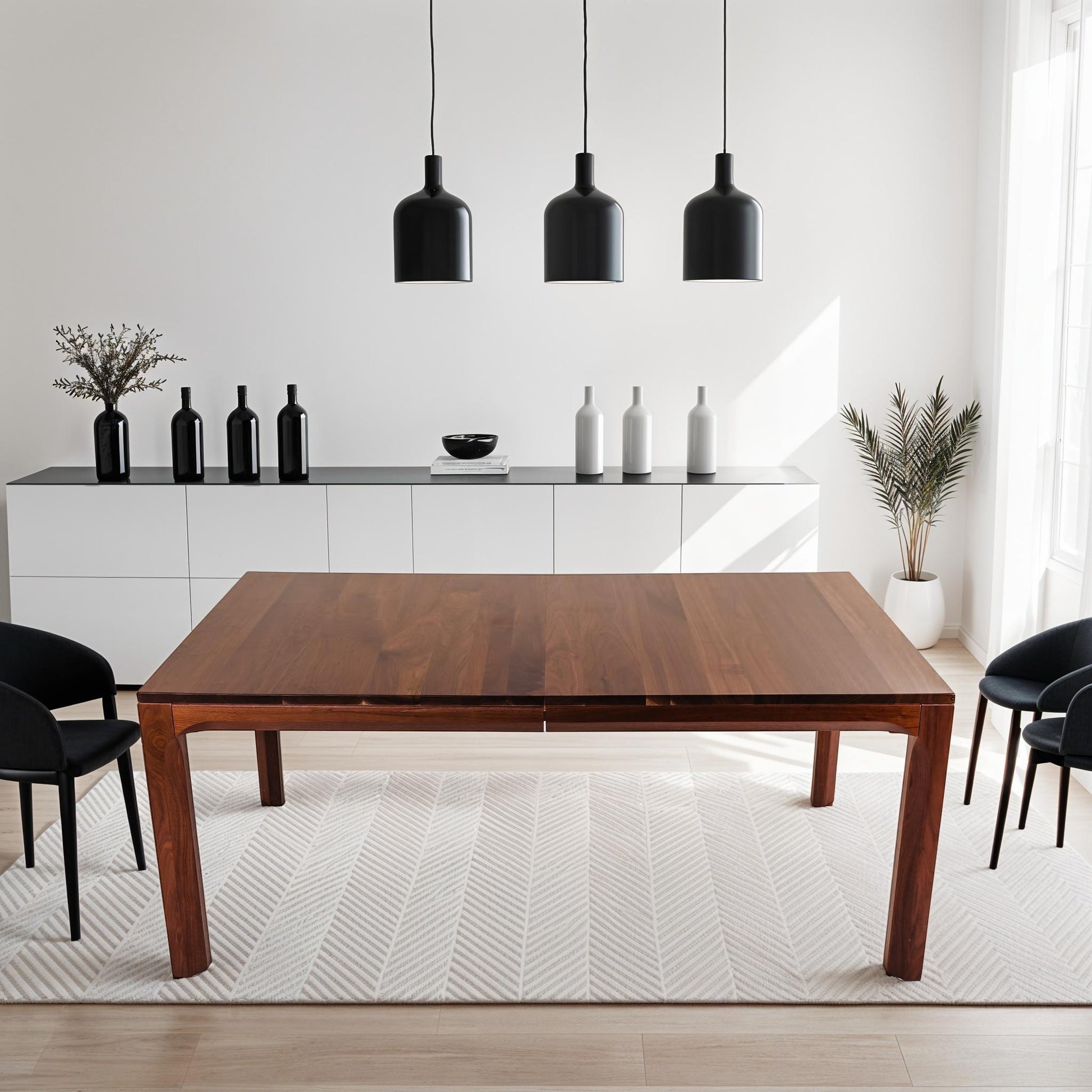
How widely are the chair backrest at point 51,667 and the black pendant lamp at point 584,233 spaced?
1.72 metres

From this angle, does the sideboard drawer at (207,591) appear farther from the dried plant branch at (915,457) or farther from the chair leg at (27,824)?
the dried plant branch at (915,457)

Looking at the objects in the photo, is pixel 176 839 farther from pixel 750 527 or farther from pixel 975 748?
pixel 750 527

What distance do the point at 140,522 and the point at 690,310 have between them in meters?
2.61

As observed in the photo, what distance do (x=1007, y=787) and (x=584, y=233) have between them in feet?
6.53

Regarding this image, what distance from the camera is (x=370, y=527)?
4992mm

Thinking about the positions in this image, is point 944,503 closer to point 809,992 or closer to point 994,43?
point 994,43

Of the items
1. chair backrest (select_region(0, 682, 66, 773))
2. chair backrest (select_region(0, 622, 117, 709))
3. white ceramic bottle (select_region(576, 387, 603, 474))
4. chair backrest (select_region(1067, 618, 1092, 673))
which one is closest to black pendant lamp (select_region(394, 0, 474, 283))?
chair backrest (select_region(0, 682, 66, 773))

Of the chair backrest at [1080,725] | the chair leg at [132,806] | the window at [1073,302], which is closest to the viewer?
the chair backrest at [1080,725]

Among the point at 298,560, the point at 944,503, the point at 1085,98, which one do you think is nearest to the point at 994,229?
the point at 1085,98

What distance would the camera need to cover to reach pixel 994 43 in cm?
501

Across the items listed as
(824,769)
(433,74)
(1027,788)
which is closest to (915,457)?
(824,769)

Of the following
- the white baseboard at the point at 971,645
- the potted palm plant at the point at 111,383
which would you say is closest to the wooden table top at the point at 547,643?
the potted palm plant at the point at 111,383

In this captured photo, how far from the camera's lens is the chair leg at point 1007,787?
10.8ft

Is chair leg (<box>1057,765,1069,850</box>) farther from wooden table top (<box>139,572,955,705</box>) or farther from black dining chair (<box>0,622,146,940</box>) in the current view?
black dining chair (<box>0,622,146,940</box>)
